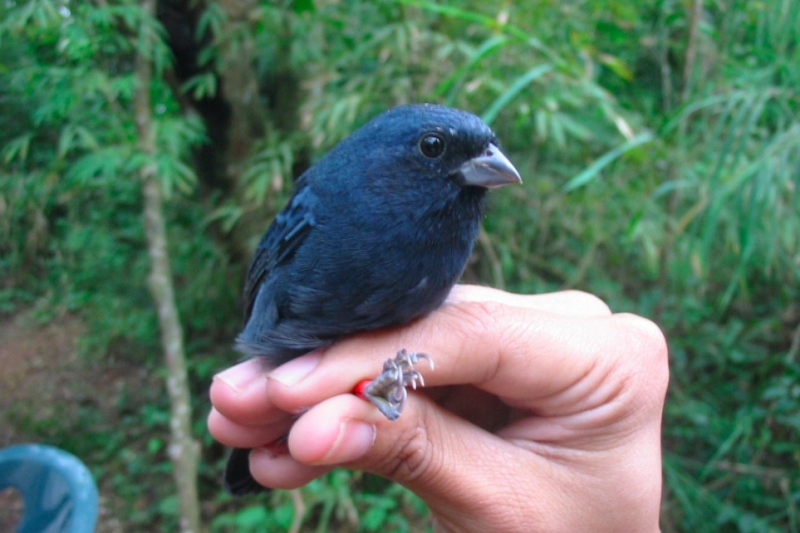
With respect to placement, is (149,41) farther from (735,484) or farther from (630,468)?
(735,484)

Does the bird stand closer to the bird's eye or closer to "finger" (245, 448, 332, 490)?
the bird's eye

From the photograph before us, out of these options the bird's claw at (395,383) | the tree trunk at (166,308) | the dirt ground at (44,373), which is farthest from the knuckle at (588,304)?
the dirt ground at (44,373)

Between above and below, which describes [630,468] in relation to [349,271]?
below

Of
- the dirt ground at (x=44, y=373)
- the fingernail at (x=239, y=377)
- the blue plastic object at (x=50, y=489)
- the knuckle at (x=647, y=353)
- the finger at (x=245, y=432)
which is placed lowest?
the dirt ground at (x=44, y=373)

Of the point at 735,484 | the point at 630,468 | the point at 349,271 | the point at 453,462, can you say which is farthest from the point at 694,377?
the point at 349,271

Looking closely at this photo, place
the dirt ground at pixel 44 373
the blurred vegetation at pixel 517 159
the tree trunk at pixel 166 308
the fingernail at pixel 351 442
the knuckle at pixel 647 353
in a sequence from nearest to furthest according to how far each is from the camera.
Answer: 1. the fingernail at pixel 351 442
2. the knuckle at pixel 647 353
3. the blurred vegetation at pixel 517 159
4. the tree trunk at pixel 166 308
5. the dirt ground at pixel 44 373

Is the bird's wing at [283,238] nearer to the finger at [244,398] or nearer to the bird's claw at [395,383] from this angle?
the finger at [244,398]

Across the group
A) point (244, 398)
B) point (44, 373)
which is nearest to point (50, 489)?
point (244, 398)
